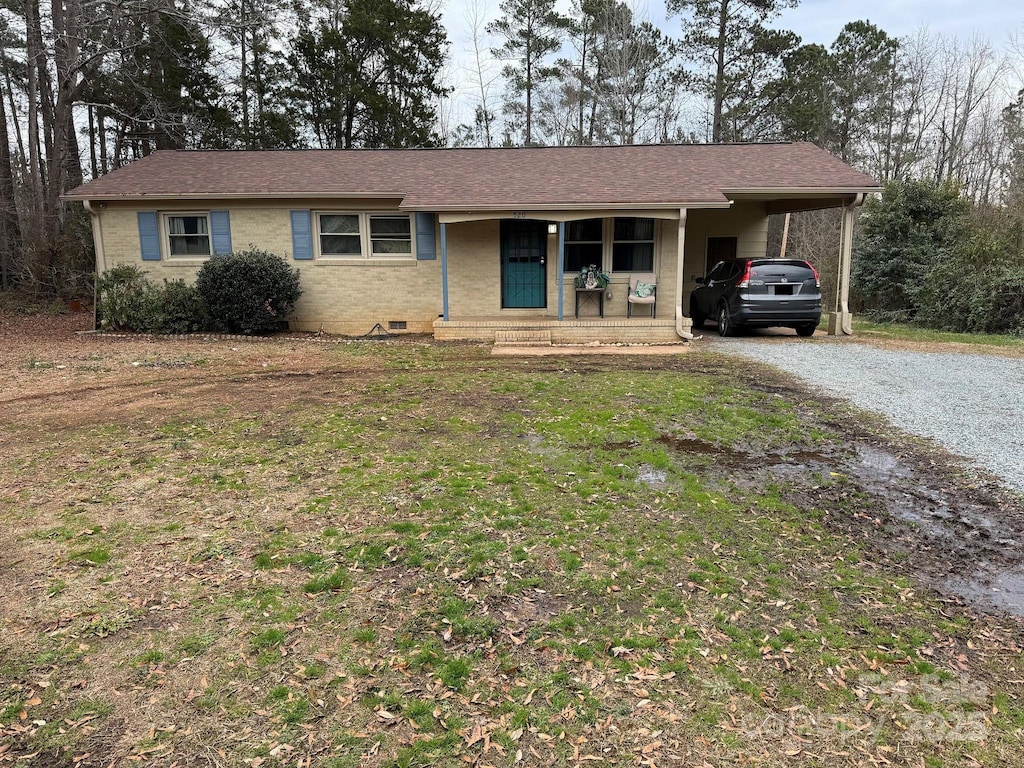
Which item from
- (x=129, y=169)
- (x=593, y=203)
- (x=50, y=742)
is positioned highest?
(x=129, y=169)

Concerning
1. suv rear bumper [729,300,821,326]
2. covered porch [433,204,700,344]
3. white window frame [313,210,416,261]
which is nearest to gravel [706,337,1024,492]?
suv rear bumper [729,300,821,326]

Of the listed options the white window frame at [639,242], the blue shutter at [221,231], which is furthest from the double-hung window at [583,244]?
the blue shutter at [221,231]

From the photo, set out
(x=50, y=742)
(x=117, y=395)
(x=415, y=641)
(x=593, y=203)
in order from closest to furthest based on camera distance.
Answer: (x=50, y=742)
(x=415, y=641)
(x=117, y=395)
(x=593, y=203)

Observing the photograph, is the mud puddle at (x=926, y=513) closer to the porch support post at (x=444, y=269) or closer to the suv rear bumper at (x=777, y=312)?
the suv rear bumper at (x=777, y=312)

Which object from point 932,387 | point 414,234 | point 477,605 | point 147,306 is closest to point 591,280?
point 414,234

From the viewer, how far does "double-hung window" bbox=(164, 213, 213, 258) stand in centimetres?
1415

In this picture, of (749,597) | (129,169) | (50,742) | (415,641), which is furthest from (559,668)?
(129,169)

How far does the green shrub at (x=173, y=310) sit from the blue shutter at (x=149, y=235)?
106 centimetres

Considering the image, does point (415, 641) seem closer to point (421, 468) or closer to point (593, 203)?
point (421, 468)

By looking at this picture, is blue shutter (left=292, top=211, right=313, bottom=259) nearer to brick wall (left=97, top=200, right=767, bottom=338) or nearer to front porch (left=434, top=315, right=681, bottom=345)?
brick wall (left=97, top=200, right=767, bottom=338)

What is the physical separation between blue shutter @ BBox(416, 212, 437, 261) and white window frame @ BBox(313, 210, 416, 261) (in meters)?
0.12

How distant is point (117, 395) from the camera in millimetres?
7996

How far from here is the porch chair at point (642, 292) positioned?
1388 centimetres

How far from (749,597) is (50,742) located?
3054 millimetres
